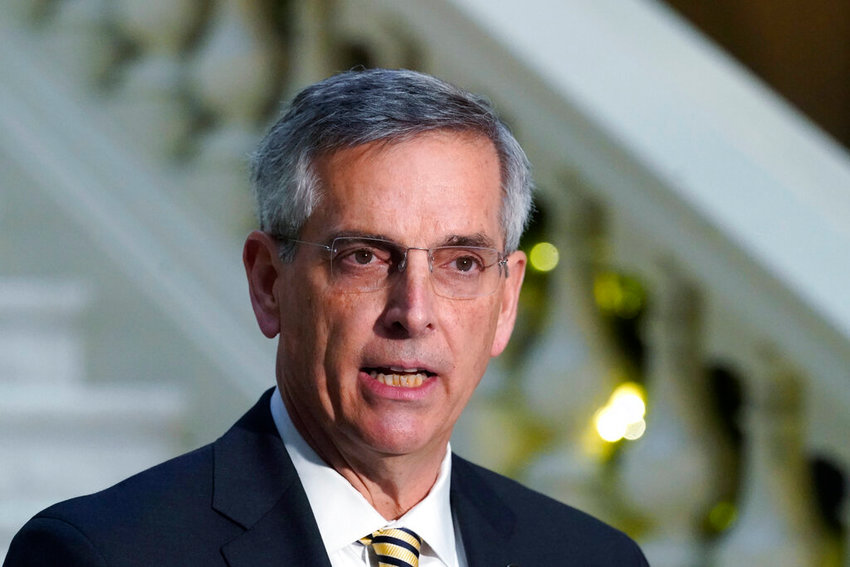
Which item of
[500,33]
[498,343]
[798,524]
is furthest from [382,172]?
[798,524]

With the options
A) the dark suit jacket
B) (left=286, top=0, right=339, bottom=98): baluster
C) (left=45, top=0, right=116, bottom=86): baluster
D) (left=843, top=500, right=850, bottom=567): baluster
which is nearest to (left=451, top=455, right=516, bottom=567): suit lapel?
the dark suit jacket

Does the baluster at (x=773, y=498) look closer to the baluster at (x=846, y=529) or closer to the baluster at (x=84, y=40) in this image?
the baluster at (x=846, y=529)

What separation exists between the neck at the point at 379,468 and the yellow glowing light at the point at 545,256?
680 millimetres

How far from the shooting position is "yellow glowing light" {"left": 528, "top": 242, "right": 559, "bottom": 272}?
8.96 feet

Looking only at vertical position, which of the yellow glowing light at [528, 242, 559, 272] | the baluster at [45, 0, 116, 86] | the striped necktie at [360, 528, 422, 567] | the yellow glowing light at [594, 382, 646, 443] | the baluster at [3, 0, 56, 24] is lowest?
the striped necktie at [360, 528, 422, 567]

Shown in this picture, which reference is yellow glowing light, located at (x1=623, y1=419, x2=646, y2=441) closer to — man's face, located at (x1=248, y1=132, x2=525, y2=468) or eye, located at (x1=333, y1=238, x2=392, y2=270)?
man's face, located at (x1=248, y1=132, x2=525, y2=468)

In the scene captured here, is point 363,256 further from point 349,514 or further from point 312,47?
point 312,47

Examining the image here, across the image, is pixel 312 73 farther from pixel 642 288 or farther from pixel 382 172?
pixel 382 172

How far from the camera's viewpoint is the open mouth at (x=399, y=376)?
2.01 m

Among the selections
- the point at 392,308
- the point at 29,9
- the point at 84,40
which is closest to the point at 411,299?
the point at 392,308

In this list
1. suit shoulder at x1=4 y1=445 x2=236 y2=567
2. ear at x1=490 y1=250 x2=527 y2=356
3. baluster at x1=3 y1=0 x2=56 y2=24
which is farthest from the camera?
baluster at x1=3 y1=0 x2=56 y2=24

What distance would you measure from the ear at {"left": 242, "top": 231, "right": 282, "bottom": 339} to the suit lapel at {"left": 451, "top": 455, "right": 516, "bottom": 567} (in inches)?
16.3

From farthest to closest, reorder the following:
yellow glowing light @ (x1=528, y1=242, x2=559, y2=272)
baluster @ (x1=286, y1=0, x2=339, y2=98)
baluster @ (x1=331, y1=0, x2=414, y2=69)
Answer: baluster @ (x1=286, y1=0, x2=339, y2=98)
baluster @ (x1=331, y1=0, x2=414, y2=69)
yellow glowing light @ (x1=528, y1=242, x2=559, y2=272)

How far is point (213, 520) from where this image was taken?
203 cm
